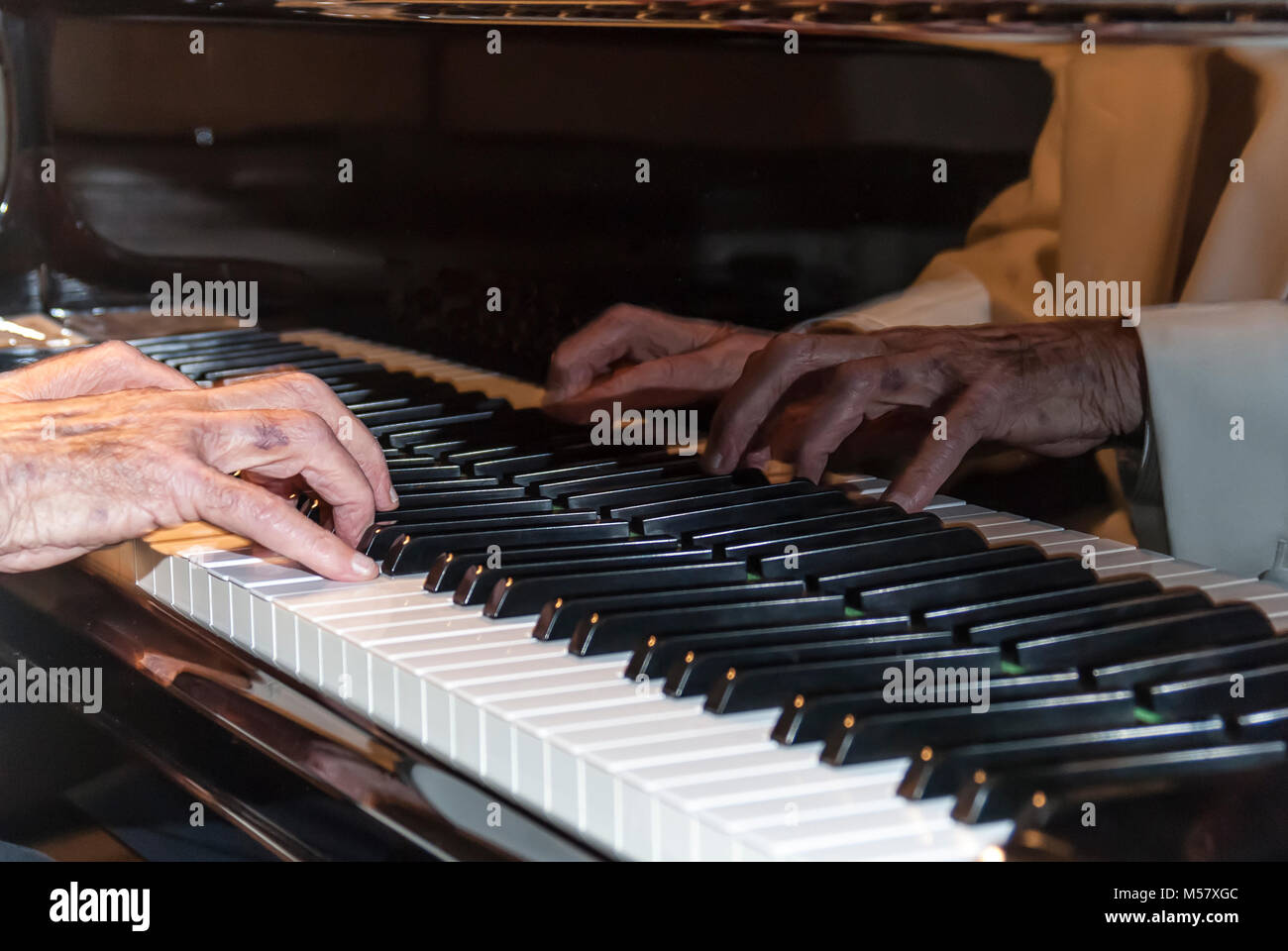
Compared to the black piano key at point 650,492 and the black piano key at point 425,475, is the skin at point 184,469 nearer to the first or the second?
the black piano key at point 425,475

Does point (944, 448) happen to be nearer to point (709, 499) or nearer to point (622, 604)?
point (709, 499)

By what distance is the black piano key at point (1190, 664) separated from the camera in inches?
32.4

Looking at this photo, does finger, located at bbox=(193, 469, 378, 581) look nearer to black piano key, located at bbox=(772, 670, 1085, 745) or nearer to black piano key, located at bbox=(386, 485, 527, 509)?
black piano key, located at bbox=(386, 485, 527, 509)

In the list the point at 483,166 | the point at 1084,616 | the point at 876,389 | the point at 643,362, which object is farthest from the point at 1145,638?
the point at 483,166

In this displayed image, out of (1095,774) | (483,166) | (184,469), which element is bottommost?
(1095,774)

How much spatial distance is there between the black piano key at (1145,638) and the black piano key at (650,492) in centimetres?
41

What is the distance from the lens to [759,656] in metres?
0.85

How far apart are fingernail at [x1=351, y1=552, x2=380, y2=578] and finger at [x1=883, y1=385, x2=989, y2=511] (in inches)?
17.2

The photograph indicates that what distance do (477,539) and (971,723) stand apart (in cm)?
49

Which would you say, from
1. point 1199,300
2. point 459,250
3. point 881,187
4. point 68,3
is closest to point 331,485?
point 459,250

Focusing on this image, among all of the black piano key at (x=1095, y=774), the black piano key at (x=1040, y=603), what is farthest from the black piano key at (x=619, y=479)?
the black piano key at (x=1095, y=774)

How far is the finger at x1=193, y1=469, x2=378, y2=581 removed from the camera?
1133mm

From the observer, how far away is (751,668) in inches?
32.9

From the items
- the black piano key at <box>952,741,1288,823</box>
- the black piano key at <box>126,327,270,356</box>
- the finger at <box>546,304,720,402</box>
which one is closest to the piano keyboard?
the black piano key at <box>952,741,1288,823</box>
